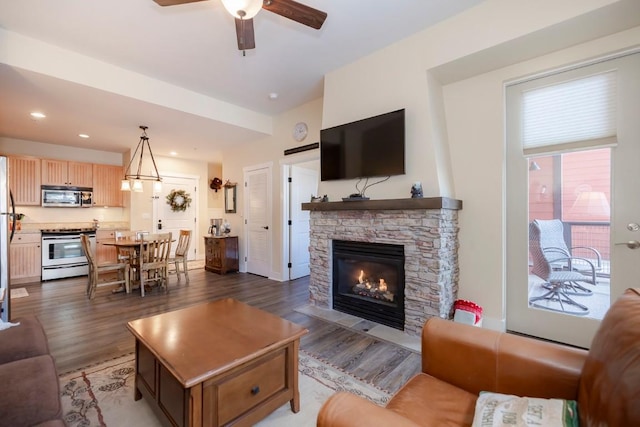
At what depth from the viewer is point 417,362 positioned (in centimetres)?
235

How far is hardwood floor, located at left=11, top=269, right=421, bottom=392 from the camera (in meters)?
2.35

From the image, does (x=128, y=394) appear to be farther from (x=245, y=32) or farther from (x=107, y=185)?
(x=107, y=185)

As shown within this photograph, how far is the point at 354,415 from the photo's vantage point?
0.89 m

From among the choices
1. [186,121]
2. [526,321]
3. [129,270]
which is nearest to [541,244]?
[526,321]

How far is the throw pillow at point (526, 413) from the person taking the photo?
874 millimetres

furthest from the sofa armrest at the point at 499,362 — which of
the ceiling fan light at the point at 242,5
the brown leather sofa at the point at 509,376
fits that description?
the ceiling fan light at the point at 242,5

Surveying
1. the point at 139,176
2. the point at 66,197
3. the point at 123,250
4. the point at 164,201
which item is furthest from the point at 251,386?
the point at 66,197

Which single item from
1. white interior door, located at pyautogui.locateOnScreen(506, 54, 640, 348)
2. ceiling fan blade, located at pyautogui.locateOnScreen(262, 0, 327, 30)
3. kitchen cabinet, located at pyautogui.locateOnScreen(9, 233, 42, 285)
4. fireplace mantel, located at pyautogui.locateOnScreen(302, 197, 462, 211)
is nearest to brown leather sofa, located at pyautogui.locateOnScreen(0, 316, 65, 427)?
ceiling fan blade, located at pyautogui.locateOnScreen(262, 0, 327, 30)

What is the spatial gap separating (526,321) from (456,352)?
2.03 metres

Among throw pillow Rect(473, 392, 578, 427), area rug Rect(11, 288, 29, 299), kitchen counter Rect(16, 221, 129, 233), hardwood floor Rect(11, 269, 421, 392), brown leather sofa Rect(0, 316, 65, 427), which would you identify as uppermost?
kitchen counter Rect(16, 221, 129, 233)

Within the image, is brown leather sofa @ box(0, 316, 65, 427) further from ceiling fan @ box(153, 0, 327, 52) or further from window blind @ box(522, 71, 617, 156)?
window blind @ box(522, 71, 617, 156)

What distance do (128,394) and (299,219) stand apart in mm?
3731

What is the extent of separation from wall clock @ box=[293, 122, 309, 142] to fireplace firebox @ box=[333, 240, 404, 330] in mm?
2048

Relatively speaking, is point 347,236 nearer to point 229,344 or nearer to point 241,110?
point 229,344
